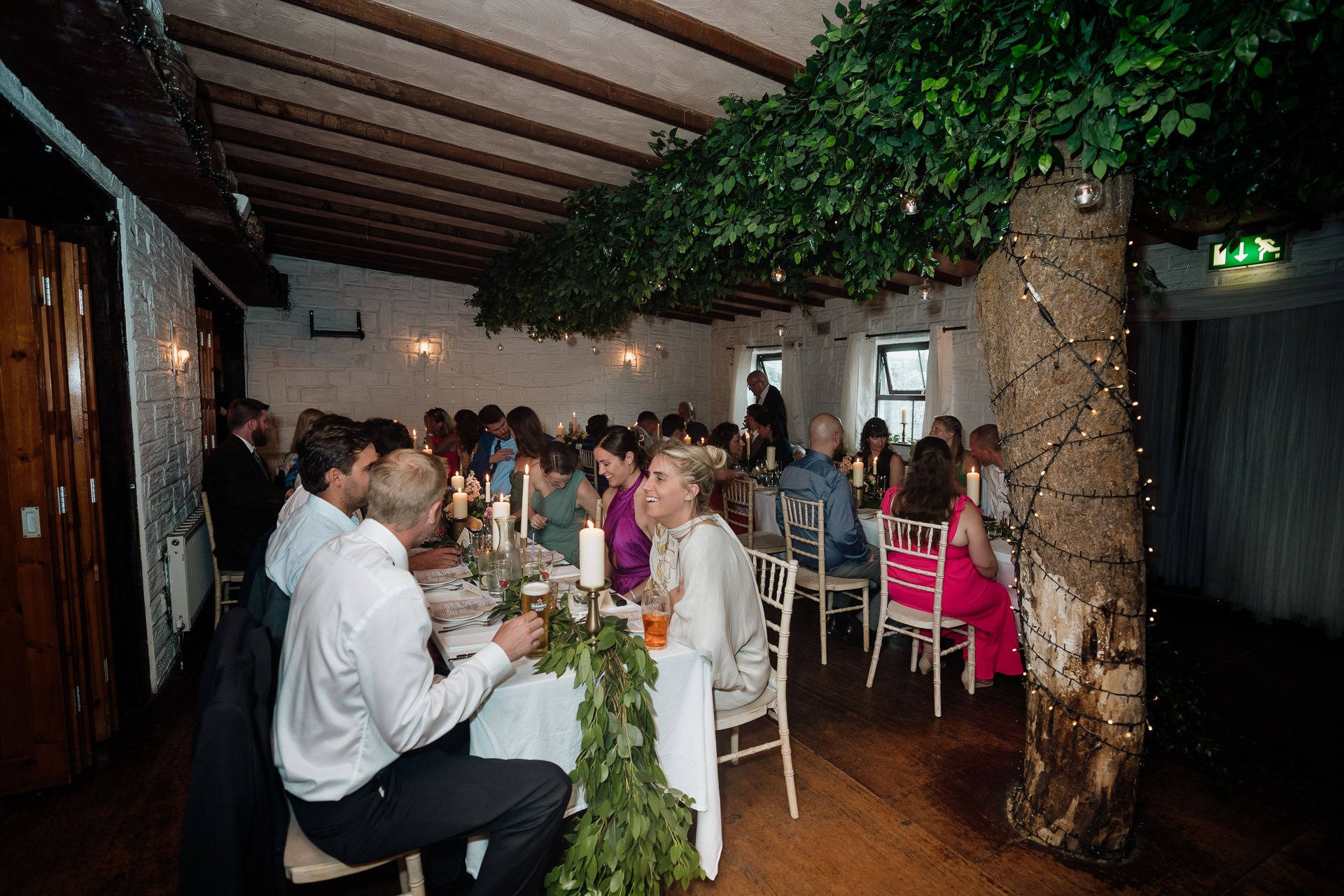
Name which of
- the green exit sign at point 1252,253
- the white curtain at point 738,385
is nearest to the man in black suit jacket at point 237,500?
the green exit sign at point 1252,253

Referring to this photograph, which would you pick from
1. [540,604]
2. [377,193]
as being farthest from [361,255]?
[540,604]

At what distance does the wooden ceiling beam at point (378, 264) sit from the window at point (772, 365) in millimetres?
4357

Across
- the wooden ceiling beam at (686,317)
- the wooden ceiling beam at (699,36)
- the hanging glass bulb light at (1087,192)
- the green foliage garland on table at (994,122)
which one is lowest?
the hanging glass bulb light at (1087,192)

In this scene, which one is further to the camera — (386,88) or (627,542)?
(386,88)

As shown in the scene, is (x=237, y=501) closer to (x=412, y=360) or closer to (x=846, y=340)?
(x=412, y=360)

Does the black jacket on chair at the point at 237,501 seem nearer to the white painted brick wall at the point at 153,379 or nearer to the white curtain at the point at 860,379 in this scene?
the white painted brick wall at the point at 153,379

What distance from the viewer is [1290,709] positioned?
131 inches

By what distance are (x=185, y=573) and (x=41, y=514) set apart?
1.21 meters

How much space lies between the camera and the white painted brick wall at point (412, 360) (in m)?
7.93

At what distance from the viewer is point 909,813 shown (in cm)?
250

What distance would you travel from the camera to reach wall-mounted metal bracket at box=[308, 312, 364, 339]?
7.99 metres

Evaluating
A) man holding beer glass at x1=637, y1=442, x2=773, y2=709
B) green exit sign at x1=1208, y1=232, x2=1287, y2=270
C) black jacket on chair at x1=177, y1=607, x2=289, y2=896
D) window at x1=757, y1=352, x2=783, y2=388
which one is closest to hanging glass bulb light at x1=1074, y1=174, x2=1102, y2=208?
Result: man holding beer glass at x1=637, y1=442, x2=773, y2=709

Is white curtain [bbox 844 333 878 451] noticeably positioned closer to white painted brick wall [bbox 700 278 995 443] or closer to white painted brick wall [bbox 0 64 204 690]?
white painted brick wall [bbox 700 278 995 443]

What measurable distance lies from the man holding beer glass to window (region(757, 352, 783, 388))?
24.4 ft
